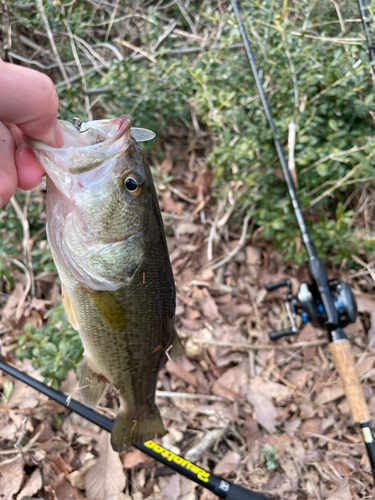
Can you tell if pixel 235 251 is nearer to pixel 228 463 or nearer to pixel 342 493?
pixel 228 463

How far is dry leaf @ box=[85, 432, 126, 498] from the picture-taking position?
7.55 ft

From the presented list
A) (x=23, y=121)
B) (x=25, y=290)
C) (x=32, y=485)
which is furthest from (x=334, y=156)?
(x=32, y=485)

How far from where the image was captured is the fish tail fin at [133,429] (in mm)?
1938

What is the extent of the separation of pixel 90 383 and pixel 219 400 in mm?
1328

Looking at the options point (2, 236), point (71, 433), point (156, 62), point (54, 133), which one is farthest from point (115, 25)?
point (71, 433)

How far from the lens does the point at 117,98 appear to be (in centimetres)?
328

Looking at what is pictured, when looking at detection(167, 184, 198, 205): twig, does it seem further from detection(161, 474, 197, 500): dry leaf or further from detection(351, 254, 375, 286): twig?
detection(161, 474, 197, 500): dry leaf

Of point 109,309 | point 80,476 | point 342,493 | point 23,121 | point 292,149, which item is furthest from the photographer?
point 292,149

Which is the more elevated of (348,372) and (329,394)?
(348,372)

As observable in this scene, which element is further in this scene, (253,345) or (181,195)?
(181,195)

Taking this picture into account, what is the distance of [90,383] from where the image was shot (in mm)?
1951

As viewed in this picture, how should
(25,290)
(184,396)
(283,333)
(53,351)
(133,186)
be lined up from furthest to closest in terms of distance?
(25,290) < (184,396) < (283,333) < (53,351) < (133,186)

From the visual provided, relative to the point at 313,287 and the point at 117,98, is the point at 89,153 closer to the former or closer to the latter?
the point at 313,287

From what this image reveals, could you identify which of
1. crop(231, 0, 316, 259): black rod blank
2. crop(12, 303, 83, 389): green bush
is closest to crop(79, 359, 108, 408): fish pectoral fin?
crop(12, 303, 83, 389): green bush
